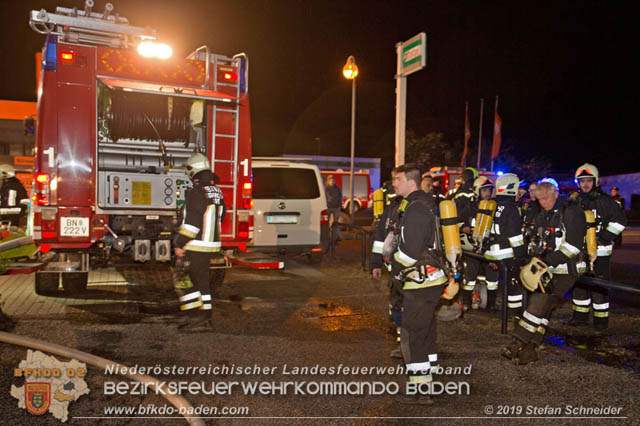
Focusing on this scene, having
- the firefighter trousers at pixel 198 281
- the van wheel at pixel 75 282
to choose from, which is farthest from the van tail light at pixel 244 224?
the van wheel at pixel 75 282

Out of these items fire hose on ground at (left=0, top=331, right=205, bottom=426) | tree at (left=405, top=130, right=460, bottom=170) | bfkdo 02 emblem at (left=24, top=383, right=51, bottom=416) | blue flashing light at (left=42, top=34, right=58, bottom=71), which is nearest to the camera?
fire hose on ground at (left=0, top=331, right=205, bottom=426)

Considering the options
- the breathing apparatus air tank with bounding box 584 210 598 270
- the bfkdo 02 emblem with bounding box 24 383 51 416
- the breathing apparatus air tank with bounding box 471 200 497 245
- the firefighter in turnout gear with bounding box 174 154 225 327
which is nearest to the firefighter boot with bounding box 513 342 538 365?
the breathing apparatus air tank with bounding box 584 210 598 270

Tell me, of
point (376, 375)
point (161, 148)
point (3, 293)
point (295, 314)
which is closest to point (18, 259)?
point (3, 293)

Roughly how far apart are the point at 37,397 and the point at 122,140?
15.0 feet

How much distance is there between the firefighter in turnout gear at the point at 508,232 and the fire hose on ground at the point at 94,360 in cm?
378

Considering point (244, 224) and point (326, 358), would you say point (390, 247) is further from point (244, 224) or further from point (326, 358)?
point (244, 224)

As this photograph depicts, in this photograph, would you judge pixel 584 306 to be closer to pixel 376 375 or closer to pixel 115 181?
pixel 376 375

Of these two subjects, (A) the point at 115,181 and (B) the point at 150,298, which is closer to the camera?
(A) the point at 115,181

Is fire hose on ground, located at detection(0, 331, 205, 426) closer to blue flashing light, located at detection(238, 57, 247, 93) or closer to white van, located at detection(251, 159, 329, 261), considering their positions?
blue flashing light, located at detection(238, 57, 247, 93)

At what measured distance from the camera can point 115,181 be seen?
23.2 feet

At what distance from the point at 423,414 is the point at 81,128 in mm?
5404

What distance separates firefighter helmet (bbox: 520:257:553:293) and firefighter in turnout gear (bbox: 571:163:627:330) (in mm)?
1683

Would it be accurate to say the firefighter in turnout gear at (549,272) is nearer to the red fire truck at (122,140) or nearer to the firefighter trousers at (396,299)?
the firefighter trousers at (396,299)

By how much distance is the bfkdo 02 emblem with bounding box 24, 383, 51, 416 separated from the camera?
3.79m
